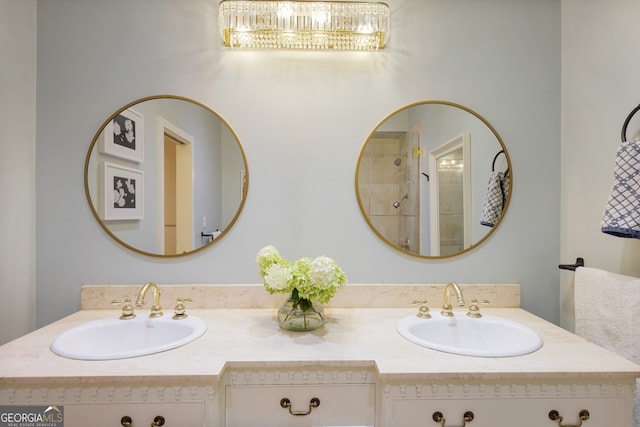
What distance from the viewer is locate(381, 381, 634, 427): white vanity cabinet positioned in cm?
90

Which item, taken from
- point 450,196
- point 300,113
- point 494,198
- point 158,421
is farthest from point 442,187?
point 158,421

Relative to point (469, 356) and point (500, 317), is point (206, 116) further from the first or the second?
point (500, 317)

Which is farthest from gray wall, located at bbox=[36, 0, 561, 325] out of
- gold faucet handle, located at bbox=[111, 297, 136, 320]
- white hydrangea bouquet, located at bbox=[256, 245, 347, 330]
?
white hydrangea bouquet, located at bbox=[256, 245, 347, 330]

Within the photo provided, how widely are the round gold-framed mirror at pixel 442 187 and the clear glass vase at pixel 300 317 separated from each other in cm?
50

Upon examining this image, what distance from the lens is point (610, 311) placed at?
1.12 metres

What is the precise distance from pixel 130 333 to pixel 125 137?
2.82ft

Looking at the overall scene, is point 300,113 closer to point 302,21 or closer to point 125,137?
point 302,21

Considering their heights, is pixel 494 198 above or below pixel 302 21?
below

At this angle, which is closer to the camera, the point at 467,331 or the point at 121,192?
the point at 467,331

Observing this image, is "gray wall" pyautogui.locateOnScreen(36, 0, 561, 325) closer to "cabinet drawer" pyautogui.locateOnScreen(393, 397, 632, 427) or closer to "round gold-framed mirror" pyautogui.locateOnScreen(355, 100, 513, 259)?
"round gold-framed mirror" pyautogui.locateOnScreen(355, 100, 513, 259)

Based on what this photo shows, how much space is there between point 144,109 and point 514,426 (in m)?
1.84

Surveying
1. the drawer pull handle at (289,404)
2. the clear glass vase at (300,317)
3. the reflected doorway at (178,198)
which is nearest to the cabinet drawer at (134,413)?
the drawer pull handle at (289,404)

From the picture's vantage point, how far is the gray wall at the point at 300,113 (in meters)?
1.42

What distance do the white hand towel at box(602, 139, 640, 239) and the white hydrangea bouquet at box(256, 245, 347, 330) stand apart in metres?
0.91
